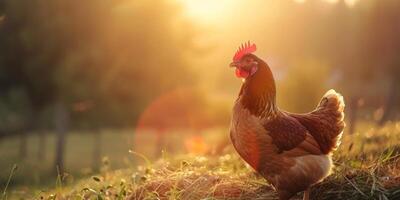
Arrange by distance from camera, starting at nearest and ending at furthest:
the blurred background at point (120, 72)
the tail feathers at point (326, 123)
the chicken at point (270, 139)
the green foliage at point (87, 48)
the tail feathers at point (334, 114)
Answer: the chicken at point (270, 139)
the tail feathers at point (326, 123)
the tail feathers at point (334, 114)
the green foliage at point (87, 48)
the blurred background at point (120, 72)

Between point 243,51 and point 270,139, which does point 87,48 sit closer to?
point 243,51

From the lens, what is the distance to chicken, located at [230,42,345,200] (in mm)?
6176

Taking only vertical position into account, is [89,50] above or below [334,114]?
above

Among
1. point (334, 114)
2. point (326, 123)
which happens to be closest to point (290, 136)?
point (326, 123)

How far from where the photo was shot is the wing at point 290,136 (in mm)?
6215

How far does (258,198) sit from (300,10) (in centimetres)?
11387

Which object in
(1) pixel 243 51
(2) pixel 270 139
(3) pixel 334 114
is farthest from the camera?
(3) pixel 334 114

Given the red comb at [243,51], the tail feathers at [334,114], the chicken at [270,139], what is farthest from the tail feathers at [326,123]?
the red comb at [243,51]

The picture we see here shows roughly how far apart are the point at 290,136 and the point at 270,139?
0.25m

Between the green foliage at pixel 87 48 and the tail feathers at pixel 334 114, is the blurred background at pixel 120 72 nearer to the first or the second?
the green foliage at pixel 87 48

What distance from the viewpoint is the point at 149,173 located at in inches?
300

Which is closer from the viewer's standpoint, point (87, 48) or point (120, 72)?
point (87, 48)

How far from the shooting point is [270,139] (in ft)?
20.2

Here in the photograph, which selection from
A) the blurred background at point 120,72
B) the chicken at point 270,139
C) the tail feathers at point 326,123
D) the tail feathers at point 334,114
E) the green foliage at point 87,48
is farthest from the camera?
the blurred background at point 120,72
